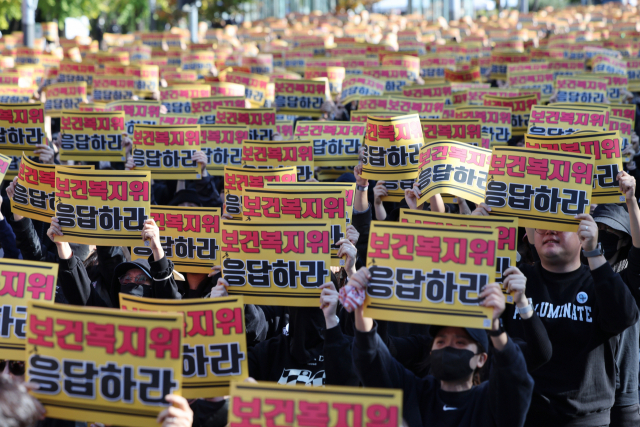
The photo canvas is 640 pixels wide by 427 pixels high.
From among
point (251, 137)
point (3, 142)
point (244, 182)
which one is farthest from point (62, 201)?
point (251, 137)

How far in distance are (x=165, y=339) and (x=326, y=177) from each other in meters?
5.03

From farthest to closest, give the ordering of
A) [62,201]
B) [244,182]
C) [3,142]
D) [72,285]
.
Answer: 1. [3,142]
2. [244,182]
3. [62,201]
4. [72,285]

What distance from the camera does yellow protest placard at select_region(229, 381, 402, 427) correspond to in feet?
9.83

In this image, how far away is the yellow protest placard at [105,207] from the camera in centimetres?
531

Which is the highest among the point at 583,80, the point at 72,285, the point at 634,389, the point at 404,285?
the point at 583,80

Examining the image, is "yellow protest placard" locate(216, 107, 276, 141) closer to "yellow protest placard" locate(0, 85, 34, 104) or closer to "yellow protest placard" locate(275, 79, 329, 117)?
"yellow protest placard" locate(275, 79, 329, 117)

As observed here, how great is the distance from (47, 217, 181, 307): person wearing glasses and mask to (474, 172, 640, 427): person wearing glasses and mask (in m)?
2.04

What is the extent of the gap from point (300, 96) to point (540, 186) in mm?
5991

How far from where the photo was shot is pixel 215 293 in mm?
4402

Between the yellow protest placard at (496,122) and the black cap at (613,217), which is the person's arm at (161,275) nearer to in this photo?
the black cap at (613,217)

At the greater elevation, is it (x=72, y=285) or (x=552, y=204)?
(x=552, y=204)

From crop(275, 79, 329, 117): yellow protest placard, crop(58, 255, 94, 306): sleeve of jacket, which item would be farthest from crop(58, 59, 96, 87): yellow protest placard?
crop(58, 255, 94, 306): sleeve of jacket

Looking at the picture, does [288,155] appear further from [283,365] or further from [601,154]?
[283,365]

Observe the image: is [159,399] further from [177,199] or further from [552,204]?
[177,199]
